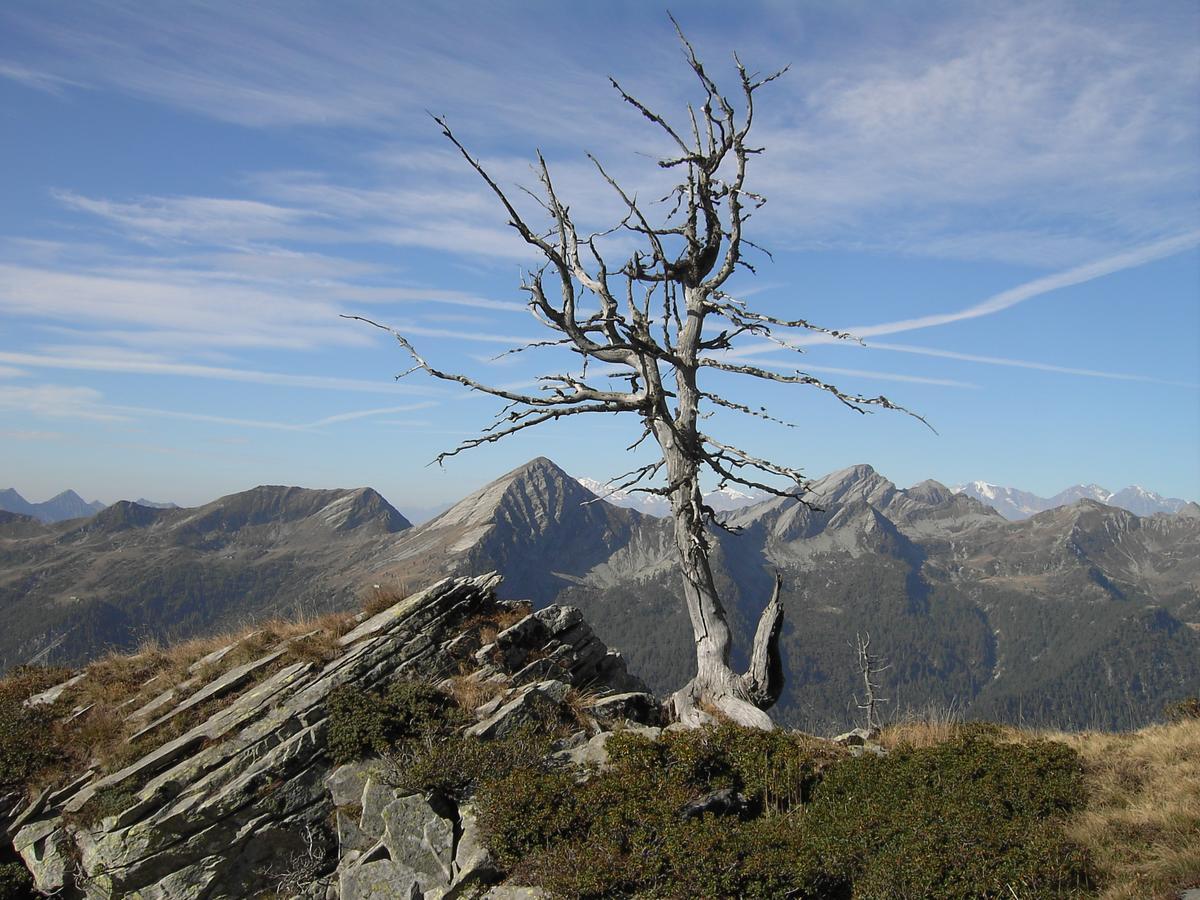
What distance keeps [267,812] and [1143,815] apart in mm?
15706

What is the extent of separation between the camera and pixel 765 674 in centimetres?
1889

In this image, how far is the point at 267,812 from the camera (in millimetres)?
14141

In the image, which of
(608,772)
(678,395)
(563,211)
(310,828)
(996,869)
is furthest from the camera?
(678,395)

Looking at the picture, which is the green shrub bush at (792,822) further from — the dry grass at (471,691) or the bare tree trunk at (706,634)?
the dry grass at (471,691)

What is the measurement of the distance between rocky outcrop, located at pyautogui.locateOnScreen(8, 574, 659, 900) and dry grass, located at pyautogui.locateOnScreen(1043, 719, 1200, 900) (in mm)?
9115

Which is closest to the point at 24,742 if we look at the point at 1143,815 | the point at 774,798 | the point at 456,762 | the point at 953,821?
the point at 456,762

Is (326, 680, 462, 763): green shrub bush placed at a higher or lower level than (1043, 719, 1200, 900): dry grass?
higher

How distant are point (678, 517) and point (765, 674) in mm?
4855

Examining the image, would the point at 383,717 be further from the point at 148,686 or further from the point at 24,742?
the point at 24,742

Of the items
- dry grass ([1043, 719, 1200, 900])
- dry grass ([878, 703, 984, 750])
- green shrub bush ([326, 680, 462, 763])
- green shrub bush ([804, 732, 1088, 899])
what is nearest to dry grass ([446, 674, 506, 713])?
green shrub bush ([326, 680, 462, 763])

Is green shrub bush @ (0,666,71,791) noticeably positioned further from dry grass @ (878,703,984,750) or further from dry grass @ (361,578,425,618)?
dry grass @ (878,703,984,750)

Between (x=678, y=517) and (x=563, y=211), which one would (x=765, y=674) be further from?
(x=563, y=211)

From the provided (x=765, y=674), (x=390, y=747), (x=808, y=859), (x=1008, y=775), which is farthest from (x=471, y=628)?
(x=1008, y=775)

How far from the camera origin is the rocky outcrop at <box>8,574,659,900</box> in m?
12.6
